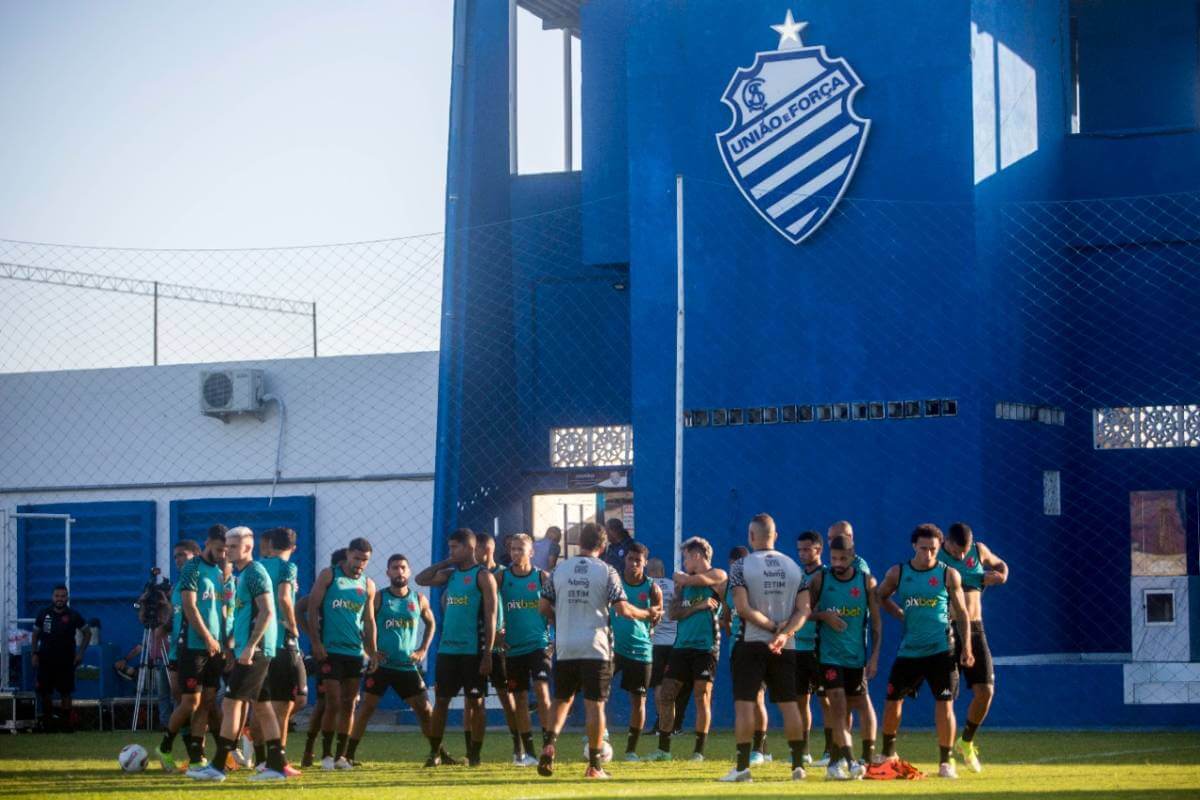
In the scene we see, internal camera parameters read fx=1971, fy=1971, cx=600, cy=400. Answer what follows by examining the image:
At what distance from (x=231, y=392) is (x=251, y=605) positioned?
39.7 feet

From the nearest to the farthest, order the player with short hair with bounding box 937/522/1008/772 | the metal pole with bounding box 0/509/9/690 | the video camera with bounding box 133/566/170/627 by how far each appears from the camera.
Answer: the player with short hair with bounding box 937/522/1008/772 < the video camera with bounding box 133/566/170/627 < the metal pole with bounding box 0/509/9/690

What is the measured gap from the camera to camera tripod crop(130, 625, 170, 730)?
21.4 m

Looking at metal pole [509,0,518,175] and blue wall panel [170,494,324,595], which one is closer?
metal pole [509,0,518,175]

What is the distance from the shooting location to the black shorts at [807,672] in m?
14.8

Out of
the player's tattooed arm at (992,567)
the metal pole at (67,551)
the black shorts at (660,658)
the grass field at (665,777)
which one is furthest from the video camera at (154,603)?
the player's tattooed arm at (992,567)

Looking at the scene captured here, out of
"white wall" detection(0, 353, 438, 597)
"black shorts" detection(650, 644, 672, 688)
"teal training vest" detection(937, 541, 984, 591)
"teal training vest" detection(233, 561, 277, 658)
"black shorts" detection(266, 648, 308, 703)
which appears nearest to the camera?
"teal training vest" detection(233, 561, 277, 658)

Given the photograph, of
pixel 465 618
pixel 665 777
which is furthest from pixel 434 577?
pixel 665 777

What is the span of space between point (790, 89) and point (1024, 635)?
6.17m

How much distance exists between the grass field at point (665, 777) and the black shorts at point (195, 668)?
703mm

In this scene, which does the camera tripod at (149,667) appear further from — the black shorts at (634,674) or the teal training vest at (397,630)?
the black shorts at (634,674)

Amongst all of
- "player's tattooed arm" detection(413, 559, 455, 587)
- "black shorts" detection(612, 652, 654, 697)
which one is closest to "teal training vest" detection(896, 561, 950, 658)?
"black shorts" detection(612, 652, 654, 697)

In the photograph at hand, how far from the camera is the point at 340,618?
50.6ft

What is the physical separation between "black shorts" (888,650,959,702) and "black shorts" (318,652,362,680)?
13.7 feet

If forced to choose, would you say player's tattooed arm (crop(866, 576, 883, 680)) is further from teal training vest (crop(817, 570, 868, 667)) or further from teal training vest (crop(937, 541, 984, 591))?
teal training vest (crop(937, 541, 984, 591))
